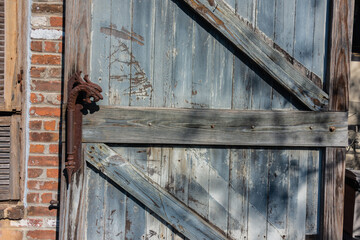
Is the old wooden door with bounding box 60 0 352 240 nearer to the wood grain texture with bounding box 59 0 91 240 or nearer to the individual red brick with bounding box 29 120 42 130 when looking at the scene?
the wood grain texture with bounding box 59 0 91 240

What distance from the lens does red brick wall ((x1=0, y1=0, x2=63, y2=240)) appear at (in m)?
2.38

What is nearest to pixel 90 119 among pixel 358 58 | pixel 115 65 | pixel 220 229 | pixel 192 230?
pixel 115 65

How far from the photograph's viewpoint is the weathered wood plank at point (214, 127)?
7.91ft

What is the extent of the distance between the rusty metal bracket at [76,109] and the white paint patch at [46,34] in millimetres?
292

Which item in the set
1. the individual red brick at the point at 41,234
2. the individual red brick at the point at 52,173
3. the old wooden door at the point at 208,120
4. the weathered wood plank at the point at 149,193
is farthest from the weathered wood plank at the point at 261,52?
the individual red brick at the point at 41,234

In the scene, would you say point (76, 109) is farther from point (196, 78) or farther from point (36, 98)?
point (196, 78)

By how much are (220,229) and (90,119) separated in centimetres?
119

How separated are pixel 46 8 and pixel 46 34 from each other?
17cm

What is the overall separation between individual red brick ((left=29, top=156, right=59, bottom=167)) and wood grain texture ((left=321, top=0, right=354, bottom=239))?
1.88m

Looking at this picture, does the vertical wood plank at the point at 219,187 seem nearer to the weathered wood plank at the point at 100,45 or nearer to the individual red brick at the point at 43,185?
the weathered wood plank at the point at 100,45

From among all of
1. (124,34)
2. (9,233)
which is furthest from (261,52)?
(9,233)

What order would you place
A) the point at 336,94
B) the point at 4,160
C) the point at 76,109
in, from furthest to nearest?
the point at 336,94 → the point at 4,160 → the point at 76,109

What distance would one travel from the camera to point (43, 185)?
245 centimetres

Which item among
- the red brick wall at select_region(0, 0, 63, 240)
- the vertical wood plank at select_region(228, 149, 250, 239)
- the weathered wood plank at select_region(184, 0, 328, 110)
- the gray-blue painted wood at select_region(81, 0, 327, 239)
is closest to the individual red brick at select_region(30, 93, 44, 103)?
the red brick wall at select_region(0, 0, 63, 240)
